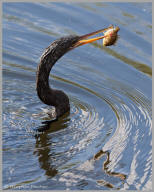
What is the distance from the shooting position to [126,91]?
800 centimetres

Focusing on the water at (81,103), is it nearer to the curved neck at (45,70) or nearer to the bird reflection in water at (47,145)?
the bird reflection in water at (47,145)

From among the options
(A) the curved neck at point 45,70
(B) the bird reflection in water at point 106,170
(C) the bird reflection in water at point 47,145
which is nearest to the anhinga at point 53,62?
(A) the curved neck at point 45,70

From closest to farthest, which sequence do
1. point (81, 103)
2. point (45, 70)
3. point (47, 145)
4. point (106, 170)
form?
point (106, 170) < point (47, 145) < point (45, 70) < point (81, 103)

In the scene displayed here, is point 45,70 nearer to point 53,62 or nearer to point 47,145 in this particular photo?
point 53,62

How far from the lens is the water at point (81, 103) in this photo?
5.71 metres

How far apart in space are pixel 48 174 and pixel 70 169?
0.29 metres

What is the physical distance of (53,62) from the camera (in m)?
6.64

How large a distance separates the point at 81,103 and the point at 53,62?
1.14 m

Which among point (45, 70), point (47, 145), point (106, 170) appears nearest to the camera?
point (106, 170)

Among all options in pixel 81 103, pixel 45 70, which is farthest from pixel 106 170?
pixel 81 103

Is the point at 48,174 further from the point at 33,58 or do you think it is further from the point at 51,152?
the point at 33,58

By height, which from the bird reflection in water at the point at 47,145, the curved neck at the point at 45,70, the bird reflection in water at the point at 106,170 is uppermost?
the curved neck at the point at 45,70

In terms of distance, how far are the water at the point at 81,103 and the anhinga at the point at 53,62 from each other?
0.29m

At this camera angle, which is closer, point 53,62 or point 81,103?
point 53,62
